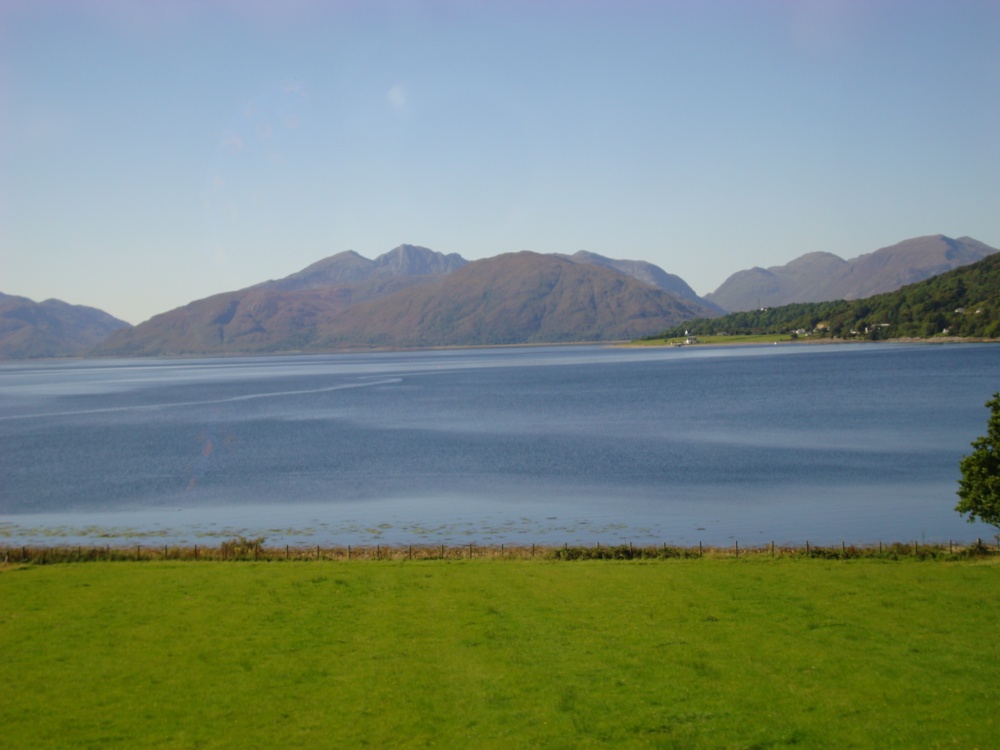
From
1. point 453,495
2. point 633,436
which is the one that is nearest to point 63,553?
point 453,495

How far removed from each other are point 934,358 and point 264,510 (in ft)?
535

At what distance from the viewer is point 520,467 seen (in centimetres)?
6800

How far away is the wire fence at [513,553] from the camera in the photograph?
1347 inches

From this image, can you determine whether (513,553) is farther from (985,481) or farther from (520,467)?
(520,467)

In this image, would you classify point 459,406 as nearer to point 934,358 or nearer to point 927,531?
point 927,531

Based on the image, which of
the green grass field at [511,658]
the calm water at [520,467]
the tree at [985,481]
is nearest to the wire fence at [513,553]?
the tree at [985,481]

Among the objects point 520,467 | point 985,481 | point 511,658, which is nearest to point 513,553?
point 511,658

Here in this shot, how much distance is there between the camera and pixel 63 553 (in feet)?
121

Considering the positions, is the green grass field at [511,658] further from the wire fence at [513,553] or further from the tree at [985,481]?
the tree at [985,481]

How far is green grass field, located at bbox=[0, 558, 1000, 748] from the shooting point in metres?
17.2

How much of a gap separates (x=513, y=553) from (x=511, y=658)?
53.1 ft

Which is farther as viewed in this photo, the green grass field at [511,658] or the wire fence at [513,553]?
the wire fence at [513,553]

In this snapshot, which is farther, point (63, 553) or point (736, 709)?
point (63, 553)

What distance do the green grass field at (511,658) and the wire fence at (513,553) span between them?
2.77 meters
